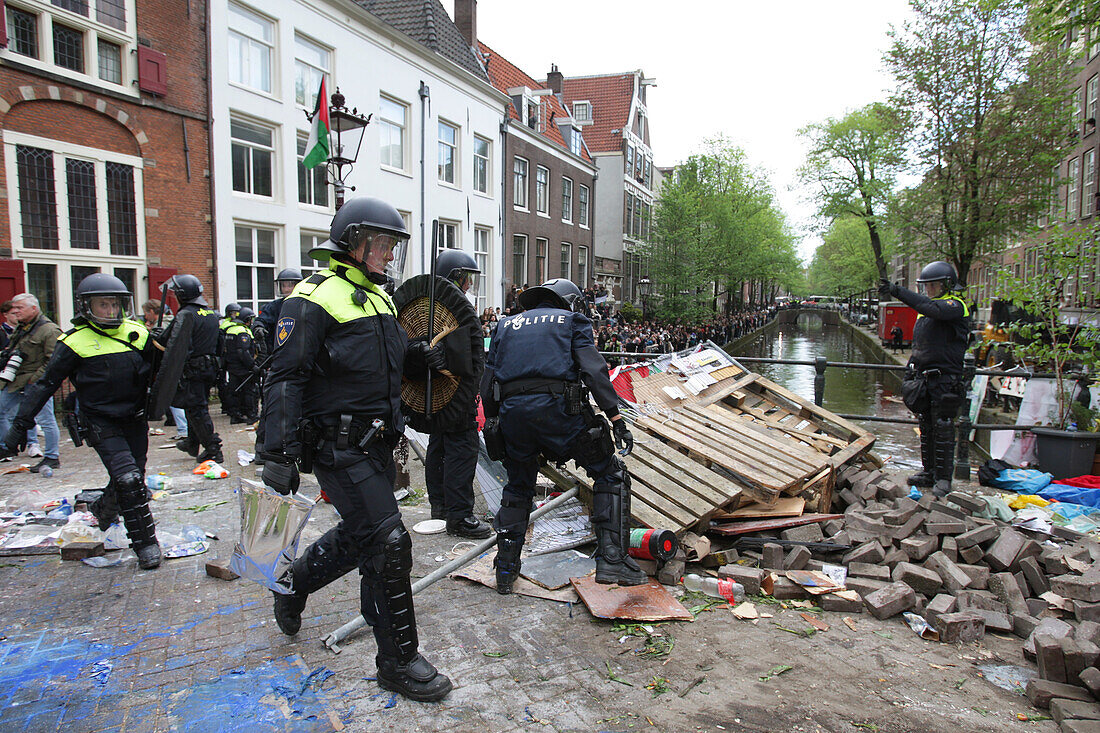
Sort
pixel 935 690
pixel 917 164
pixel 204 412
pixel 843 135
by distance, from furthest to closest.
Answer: pixel 843 135 < pixel 917 164 < pixel 204 412 < pixel 935 690

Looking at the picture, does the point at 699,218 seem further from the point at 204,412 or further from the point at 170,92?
the point at 204,412

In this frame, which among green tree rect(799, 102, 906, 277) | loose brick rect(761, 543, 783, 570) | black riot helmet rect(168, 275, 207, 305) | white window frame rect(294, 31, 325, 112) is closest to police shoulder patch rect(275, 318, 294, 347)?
loose brick rect(761, 543, 783, 570)

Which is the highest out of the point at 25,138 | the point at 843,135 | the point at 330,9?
the point at 843,135

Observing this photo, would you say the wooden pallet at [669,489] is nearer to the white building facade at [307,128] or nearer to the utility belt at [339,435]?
the utility belt at [339,435]

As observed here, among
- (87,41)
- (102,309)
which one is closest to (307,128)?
(87,41)

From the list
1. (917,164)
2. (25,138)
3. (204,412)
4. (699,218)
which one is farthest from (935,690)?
(699,218)

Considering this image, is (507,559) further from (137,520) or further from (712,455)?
(137,520)

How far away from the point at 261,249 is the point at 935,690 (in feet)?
46.9

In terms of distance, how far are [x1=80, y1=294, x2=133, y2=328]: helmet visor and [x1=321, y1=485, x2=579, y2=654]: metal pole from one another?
2.62m

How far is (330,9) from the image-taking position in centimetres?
1510

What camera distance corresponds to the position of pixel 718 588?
381 cm

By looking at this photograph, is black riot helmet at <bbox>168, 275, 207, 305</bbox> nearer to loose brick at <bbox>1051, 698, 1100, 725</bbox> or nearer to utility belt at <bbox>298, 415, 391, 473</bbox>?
utility belt at <bbox>298, 415, 391, 473</bbox>

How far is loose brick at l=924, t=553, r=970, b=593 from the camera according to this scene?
12.4 feet

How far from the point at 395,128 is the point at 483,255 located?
6.01 metres
